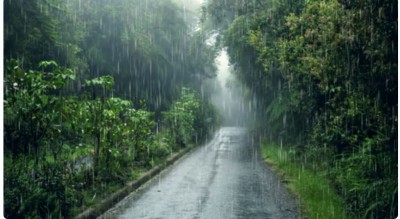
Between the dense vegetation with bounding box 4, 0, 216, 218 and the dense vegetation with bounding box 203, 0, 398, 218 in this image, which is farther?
the dense vegetation with bounding box 203, 0, 398, 218

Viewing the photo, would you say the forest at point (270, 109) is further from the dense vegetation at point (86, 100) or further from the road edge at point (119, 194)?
the road edge at point (119, 194)

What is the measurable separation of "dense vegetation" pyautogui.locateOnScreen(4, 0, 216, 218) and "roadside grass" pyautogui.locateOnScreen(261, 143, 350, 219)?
4.45 m

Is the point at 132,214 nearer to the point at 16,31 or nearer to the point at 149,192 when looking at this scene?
the point at 149,192

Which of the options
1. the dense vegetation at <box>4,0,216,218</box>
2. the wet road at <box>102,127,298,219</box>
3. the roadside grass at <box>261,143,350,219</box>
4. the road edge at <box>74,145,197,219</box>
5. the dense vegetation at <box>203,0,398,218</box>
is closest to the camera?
the dense vegetation at <box>4,0,216,218</box>

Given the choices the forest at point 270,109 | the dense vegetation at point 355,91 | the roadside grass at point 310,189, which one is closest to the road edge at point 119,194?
the forest at point 270,109

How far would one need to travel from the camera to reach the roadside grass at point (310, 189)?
8766 millimetres

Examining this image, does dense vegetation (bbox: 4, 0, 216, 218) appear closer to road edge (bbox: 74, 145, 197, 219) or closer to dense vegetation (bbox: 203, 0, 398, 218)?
road edge (bbox: 74, 145, 197, 219)

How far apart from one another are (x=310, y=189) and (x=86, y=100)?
5.74 metres

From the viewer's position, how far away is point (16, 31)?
48.1 ft

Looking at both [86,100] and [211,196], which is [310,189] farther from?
[86,100]

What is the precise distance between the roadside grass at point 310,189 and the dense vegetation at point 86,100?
14.6ft

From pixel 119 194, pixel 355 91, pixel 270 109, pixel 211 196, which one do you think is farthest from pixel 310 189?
pixel 270 109

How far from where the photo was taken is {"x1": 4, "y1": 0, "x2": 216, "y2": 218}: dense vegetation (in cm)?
761

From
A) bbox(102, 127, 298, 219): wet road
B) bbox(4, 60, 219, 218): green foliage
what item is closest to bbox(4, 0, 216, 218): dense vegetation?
bbox(4, 60, 219, 218): green foliage
